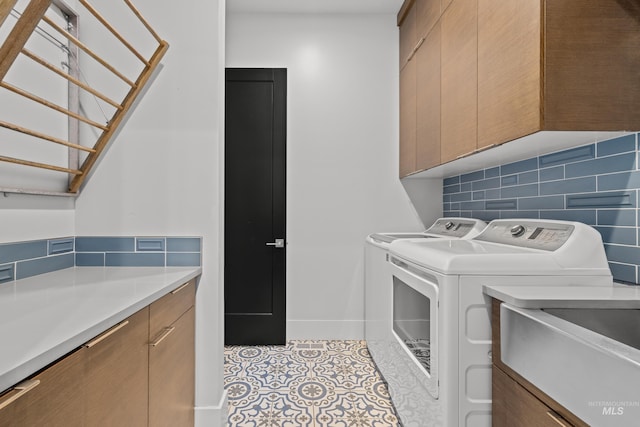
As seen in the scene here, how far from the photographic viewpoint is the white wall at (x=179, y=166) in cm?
166

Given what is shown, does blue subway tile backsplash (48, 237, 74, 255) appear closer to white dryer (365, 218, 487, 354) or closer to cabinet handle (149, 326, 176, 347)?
cabinet handle (149, 326, 176, 347)

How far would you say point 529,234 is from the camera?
1.60 metres

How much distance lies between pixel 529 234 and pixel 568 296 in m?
0.61

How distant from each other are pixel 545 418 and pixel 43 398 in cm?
115

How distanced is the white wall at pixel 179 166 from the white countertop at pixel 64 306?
21 cm

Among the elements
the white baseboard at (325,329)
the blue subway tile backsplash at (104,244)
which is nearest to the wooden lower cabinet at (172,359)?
the blue subway tile backsplash at (104,244)

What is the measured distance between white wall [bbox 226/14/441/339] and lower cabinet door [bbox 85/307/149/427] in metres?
1.88

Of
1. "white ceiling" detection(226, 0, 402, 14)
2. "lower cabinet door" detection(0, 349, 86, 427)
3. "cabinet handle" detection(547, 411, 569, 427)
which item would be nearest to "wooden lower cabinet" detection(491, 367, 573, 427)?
"cabinet handle" detection(547, 411, 569, 427)

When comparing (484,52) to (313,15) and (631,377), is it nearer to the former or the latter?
(631,377)

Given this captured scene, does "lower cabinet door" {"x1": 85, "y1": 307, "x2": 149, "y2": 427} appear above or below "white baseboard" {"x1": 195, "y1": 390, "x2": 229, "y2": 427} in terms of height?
above

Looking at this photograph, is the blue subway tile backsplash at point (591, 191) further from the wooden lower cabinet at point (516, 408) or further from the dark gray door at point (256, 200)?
the dark gray door at point (256, 200)

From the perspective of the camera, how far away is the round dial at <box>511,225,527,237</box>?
1660 millimetres

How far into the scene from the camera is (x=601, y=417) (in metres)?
0.72

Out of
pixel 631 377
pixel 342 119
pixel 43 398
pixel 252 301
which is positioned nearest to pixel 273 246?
pixel 252 301
